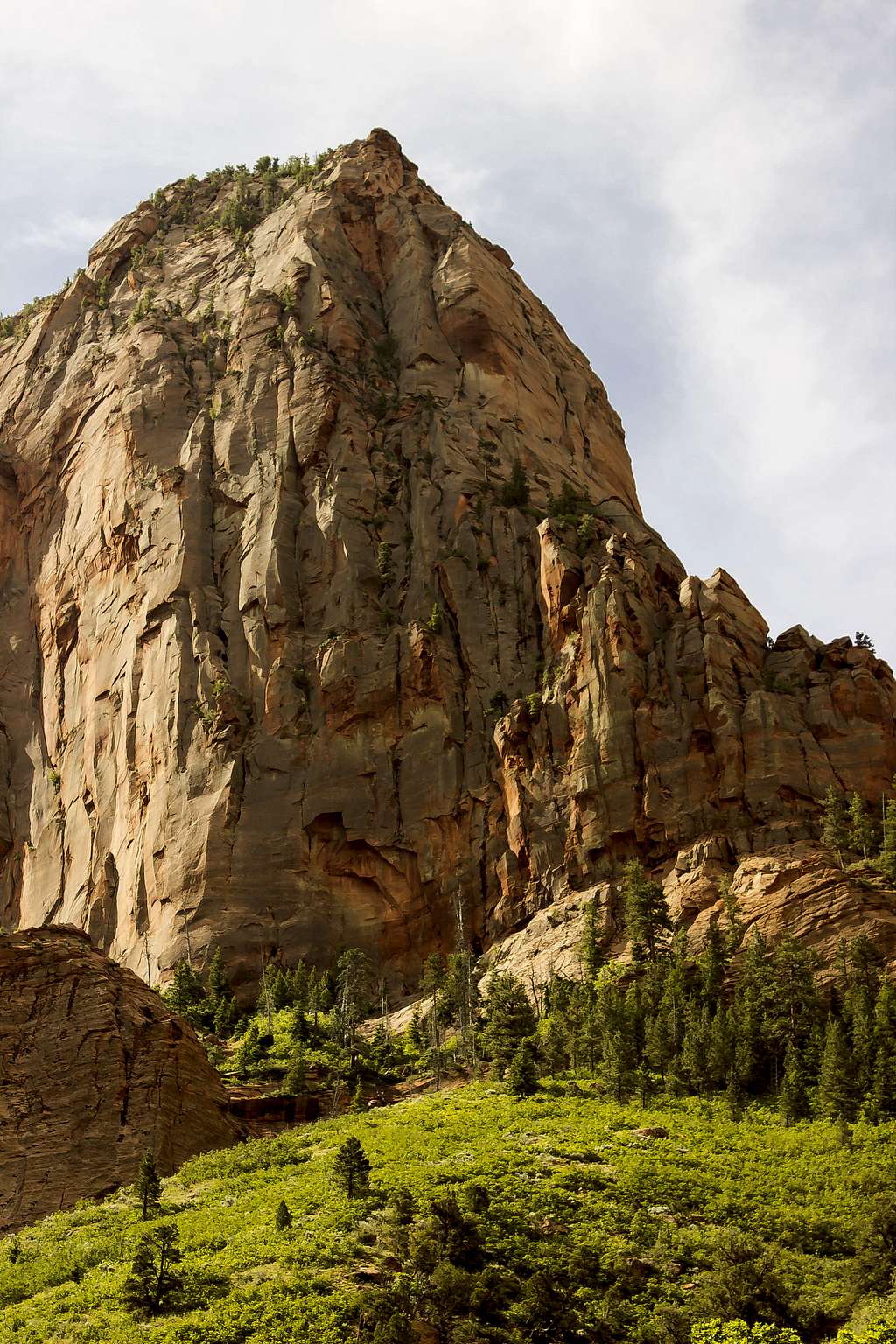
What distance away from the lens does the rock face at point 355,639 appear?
106625 millimetres

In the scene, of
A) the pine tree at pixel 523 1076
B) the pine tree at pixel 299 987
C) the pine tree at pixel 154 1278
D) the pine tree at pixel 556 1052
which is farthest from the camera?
the pine tree at pixel 299 987

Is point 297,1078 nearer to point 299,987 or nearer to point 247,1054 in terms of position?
point 247,1054

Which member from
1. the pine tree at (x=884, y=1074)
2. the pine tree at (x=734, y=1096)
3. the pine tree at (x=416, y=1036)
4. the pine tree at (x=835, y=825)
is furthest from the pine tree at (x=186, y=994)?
the pine tree at (x=884, y=1074)

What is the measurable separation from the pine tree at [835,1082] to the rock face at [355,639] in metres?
22.5

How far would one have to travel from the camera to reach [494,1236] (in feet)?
200

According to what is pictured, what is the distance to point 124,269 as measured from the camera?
6954 inches

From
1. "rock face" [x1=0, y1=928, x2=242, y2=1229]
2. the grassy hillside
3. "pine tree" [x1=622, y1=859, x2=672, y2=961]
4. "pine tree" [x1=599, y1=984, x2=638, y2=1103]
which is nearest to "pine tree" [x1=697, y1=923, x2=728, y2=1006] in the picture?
"pine tree" [x1=622, y1=859, x2=672, y2=961]

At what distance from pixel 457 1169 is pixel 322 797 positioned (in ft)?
159

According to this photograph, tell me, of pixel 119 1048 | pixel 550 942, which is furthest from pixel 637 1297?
pixel 550 942

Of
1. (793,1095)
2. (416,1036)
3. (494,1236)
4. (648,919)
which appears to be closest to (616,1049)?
(793,1095)

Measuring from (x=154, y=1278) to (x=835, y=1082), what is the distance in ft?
121

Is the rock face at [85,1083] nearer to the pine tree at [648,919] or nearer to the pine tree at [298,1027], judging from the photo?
the pine tree at [298,1027]

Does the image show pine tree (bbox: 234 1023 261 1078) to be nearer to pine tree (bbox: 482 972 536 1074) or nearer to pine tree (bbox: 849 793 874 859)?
pine tree (bbox: 482 972 536 1074)

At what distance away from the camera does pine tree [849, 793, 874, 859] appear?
9625 cm
